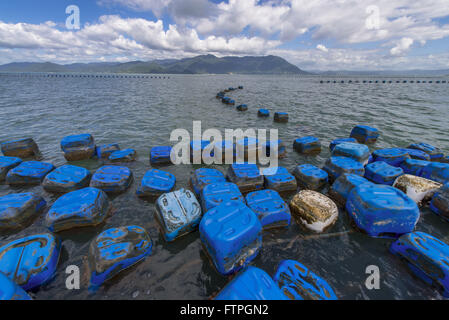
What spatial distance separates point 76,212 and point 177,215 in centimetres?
199

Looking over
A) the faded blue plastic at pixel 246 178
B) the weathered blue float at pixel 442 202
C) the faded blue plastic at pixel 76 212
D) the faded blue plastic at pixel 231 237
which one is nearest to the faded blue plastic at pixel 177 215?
the faded blue plastic at pixel 231 237

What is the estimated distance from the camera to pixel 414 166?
5145mm

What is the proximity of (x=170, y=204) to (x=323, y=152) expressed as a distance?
7.18 meters

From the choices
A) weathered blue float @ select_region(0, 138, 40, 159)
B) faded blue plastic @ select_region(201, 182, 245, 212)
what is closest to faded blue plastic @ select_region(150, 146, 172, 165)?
Answer: faded blue plastic @ select_region(201, 182, 245, 212)

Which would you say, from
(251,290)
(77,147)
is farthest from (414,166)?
(77,147)

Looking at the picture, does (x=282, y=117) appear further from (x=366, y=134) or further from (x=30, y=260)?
(x=30, y=260)

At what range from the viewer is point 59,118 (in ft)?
42.8

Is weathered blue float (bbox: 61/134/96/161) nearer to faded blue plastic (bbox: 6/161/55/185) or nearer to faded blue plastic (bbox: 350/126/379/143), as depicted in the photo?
faded blue plastic (bbox: 6/161/55/185)

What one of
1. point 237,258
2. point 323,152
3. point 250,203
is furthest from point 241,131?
point 237,258

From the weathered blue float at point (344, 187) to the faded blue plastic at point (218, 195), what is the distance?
8.14ft

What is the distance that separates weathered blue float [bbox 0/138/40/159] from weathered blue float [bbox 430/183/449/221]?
13.0m

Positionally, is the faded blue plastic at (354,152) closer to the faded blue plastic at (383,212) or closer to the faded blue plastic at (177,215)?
the faded blue plastic at (383,212)

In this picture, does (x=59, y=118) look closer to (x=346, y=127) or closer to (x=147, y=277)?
(x=147, y=277)
